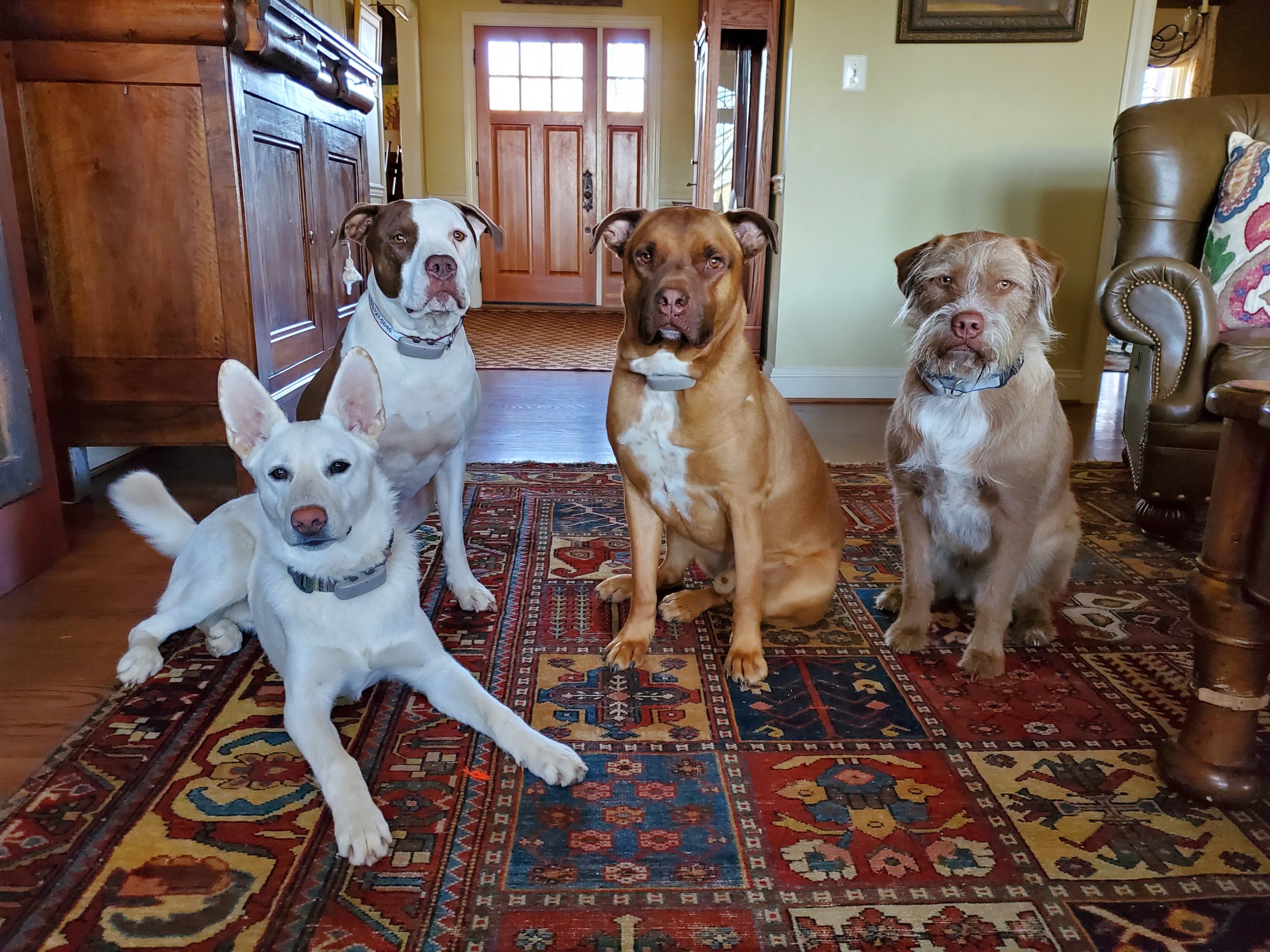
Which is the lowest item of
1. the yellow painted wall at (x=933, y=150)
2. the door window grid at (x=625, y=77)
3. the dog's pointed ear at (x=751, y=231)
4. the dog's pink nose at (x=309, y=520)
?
the dog's pink nose at (x=309, y=520)

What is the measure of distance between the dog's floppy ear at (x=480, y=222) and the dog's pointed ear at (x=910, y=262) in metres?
1.16

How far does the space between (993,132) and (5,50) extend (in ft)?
14.9

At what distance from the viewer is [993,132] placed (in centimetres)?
485

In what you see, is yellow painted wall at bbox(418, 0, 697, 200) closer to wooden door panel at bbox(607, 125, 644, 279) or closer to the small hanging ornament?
wooden door panel at bbox(607, 125, 644, 279)

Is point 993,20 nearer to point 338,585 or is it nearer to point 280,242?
point 280,242

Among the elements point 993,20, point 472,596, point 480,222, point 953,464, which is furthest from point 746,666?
point 993,20

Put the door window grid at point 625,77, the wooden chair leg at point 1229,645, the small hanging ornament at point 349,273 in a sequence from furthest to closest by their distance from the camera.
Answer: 1. the door window grid at point 625,77
2. the small hanging ornament at point 349,273
3. the wooden chair leg at point 1229,645

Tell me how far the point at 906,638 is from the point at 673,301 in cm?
102

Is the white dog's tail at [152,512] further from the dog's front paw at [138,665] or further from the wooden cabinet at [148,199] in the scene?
the wooden cabinet at [148,199]

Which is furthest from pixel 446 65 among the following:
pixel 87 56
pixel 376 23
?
pixel 87 56

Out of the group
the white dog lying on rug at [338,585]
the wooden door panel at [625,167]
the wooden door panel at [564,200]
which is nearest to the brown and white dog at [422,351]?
the white dog lying on rug at [338,585]

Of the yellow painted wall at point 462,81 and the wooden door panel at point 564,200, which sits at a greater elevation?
the yellow painted wall at point 462,81

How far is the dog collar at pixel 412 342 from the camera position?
235 centimetres

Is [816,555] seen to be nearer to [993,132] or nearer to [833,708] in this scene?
[833,708]
